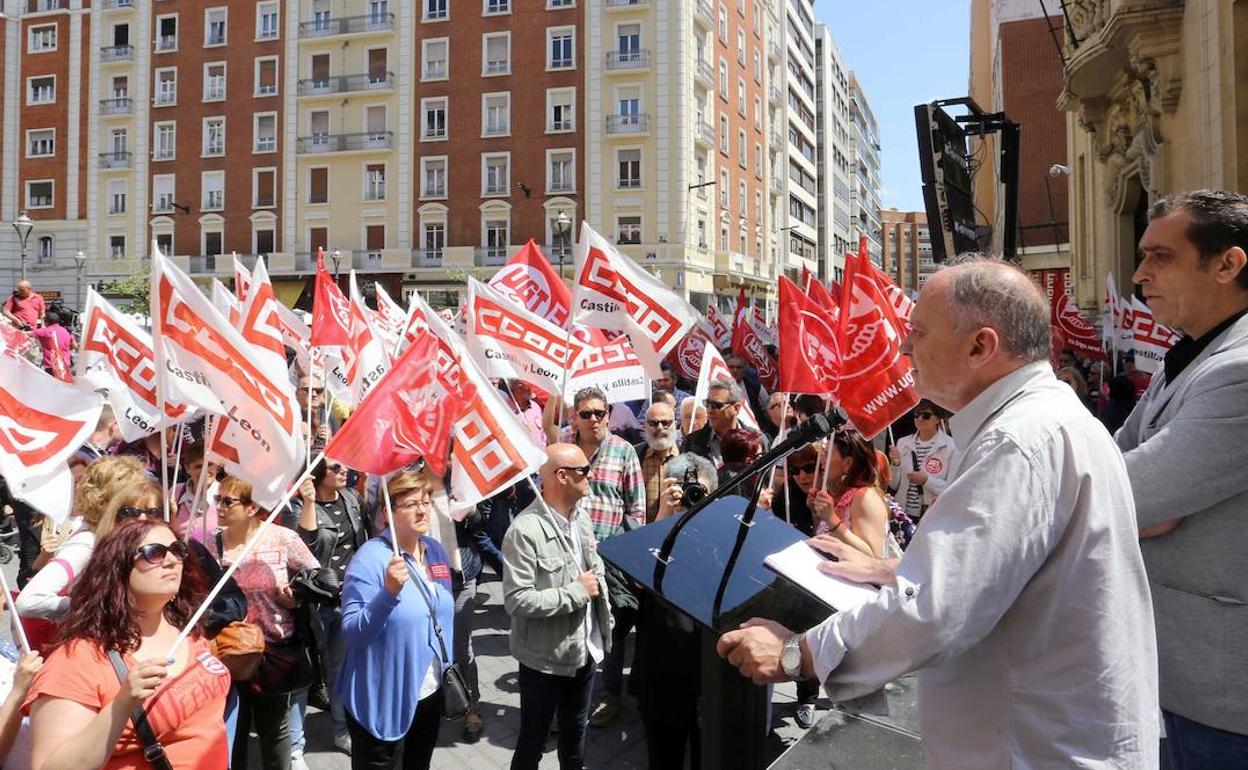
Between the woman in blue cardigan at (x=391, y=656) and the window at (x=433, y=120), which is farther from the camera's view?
the window at (x=433, y=120)

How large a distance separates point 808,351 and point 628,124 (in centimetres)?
3510

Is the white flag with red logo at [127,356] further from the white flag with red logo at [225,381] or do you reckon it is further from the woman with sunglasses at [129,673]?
the woman with sunglasses at [129,673]

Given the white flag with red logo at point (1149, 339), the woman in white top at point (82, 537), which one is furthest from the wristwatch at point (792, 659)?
the white flag with red logo at point (1149, 339)

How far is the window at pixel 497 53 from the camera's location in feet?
133

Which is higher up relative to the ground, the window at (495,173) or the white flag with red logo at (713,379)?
the window at (495,173)

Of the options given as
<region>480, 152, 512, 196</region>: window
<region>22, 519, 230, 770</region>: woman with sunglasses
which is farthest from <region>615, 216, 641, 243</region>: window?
<region>22, 519, 230, 770</region>: woman with sunglasses

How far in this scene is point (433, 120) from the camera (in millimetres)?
41281

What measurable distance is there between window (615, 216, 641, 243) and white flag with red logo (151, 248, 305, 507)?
118ft

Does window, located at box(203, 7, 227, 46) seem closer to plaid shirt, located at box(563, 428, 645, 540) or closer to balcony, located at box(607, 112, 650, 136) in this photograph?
balcony, located at box(607, 112, 650, 136)

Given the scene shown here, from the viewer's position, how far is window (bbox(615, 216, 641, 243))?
3956 centimetres

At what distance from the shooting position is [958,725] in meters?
1.73

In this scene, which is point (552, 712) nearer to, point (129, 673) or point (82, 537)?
point (129, 673)

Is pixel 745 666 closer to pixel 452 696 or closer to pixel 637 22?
pixel 452 696

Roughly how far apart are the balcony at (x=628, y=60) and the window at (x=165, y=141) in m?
23.2
